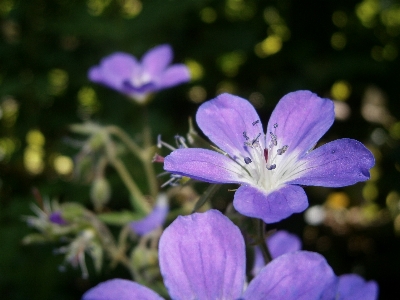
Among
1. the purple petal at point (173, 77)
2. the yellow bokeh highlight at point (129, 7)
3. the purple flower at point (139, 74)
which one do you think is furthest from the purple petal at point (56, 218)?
the yellow bokeh highlight at point (129, 7)

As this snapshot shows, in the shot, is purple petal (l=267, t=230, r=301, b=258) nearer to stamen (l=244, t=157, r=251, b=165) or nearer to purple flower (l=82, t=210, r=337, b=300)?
stamen (l=244, t=157, r=251, b=165)

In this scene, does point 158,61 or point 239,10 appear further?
point 239,10

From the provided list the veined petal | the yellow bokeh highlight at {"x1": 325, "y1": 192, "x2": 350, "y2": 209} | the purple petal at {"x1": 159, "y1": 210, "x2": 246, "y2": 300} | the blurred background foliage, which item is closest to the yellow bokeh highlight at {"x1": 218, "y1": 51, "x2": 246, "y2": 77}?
the blurred background foliage

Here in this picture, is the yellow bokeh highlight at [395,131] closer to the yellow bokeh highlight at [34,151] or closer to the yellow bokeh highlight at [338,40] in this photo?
the yellow bokeh highlight at [338,40]

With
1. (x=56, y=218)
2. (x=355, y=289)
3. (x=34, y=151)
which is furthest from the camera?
(x=34, y=151)

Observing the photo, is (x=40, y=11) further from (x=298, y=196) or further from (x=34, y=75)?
(x=298, y=196)

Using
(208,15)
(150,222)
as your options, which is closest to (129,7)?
(208,15)

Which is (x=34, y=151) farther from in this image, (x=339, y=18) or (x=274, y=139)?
(x=274, y=139)

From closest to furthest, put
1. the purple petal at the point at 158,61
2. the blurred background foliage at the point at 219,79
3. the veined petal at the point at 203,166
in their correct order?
1. the veined petal at the point at 203,166
2. the purple petal at the point at 158,61
3. the blurred background foliage at the point at 219,79
